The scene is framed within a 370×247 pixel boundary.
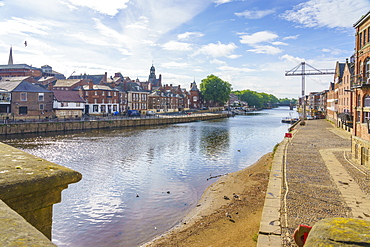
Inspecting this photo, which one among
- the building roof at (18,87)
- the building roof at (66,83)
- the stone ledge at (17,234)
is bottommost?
the stone ledge at (17,234)

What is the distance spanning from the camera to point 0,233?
6.22ft

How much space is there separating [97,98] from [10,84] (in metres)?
22.1

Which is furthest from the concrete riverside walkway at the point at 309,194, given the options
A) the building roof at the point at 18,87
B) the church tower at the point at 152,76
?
the church tower at the point at 152,76

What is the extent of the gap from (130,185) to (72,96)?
54.6 metres

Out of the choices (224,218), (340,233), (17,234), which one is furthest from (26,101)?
(340,233)

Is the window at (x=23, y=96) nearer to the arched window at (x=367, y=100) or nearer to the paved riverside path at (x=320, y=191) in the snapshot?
the paved riverside path at (x=320, y=191)

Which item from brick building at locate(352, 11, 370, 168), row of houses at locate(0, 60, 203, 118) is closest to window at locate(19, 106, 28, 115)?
row of houses at locate(0, 60, 203, 118)

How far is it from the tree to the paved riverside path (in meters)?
116

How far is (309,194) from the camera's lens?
507 inches

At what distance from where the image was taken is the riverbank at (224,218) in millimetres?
10828

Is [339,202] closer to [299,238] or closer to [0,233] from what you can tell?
[299,238]

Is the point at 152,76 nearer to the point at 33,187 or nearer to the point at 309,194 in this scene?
the point at 309,194

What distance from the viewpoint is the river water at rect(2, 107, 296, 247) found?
13438 mm

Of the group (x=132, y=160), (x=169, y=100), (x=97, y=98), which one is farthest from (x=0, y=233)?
(x=169, y=100)
